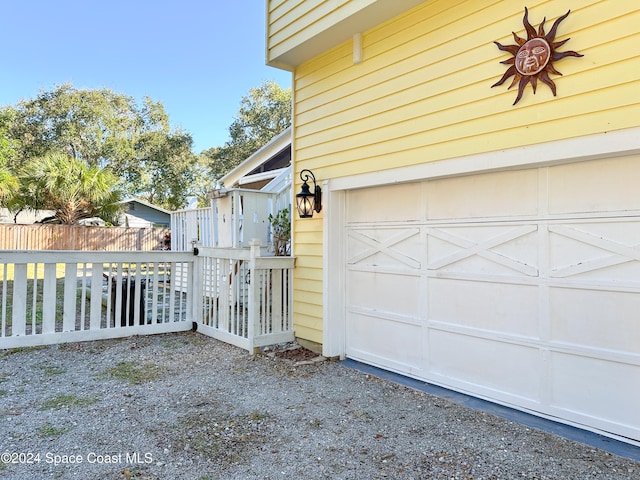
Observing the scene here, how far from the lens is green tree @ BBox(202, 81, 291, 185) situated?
1862cm

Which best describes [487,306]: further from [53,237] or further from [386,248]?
[53,237]

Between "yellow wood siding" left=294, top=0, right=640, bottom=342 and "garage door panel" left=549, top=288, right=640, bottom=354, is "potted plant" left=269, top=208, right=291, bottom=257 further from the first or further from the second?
"garage door panel" left=549, top=288, right=640, bottom=354

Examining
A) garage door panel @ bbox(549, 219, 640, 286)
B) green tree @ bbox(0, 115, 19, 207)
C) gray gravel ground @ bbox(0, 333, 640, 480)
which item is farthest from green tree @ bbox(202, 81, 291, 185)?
garage door panel @ bbox(549, 219, 640, 286)

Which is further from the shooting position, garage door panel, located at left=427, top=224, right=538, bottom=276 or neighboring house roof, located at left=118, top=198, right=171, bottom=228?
neighboring house roof, located at left=118, top=198, right=171, bottom=228

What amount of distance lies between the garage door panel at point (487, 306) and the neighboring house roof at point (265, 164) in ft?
17.6

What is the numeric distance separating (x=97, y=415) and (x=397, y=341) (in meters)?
2.52

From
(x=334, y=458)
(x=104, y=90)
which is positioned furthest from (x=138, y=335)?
(x=104, y=90)

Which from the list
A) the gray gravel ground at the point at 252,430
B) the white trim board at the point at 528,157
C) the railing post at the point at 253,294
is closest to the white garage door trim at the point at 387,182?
the white trim board at the point at 528,157

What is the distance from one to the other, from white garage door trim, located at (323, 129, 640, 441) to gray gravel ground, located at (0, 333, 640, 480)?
262 millimetres

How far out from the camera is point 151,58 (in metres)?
22.9

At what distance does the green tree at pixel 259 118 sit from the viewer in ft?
61.1

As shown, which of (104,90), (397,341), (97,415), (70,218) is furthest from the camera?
(104,90)

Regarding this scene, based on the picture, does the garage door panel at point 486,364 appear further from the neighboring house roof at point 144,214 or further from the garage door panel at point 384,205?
the neighboring house roof at point 144,214

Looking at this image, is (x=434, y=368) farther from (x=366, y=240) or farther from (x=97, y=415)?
(x=97, y=415)
